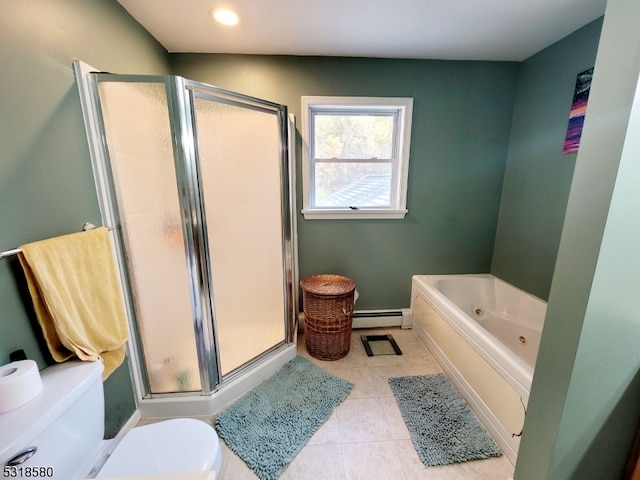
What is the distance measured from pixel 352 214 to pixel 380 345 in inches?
45.6

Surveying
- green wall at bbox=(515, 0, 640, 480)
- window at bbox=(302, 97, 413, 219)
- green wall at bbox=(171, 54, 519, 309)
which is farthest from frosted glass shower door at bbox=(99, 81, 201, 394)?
green wall at bbox=(515, 0, 640, 480)

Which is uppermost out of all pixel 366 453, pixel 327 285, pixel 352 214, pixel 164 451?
pixel 352 214

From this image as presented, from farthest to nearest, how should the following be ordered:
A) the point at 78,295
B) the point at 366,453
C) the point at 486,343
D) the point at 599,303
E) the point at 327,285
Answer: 1. the point at 327,285
2. the point at 486,343
3. the point at 366,453
4. the point at 78,295
5. the point at 599,303

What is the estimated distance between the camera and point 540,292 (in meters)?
1.94

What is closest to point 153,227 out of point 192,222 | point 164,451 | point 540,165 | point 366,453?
point 192,222

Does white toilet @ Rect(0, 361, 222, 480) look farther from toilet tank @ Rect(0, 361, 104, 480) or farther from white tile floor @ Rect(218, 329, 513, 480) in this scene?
white tile floor @ Rect(218, 329, 513, 480)

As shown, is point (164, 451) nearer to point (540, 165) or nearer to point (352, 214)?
point (352, 214)

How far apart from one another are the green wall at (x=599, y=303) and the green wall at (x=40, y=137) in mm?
1783

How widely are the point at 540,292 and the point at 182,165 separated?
2.54 metres

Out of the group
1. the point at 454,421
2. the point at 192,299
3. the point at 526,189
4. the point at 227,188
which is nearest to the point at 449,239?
the point at 526,189

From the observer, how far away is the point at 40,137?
0.98 m

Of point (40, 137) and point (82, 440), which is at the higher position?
point (40, 137)

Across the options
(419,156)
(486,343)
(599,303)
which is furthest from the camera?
(419,156)

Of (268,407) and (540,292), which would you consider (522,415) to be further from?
(268,407)
